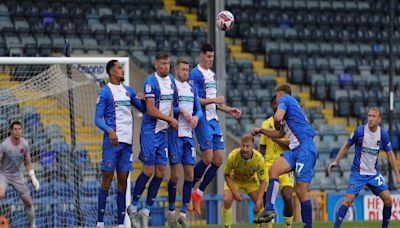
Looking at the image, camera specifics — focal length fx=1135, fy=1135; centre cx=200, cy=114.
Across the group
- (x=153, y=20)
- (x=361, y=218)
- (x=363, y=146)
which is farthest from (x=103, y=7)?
(x=363, y=146)

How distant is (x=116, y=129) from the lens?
619 inches

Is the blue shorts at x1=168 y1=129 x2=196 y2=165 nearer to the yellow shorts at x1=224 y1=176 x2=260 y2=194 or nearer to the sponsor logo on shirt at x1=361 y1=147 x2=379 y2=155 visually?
the yellow shorts at x1=224 y1=176 x2=260 y2=194

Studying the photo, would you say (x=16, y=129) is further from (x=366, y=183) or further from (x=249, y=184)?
(x=366, y=183)

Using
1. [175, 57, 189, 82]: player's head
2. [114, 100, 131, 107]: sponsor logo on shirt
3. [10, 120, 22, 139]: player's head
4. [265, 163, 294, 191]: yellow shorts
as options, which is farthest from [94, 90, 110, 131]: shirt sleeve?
[10, 120, 22, 139]: player's head

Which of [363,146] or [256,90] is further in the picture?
[256,90]

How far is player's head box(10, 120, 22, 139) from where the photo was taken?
18.8m

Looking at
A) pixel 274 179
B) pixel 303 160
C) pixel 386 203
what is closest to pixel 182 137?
pixel 274 179

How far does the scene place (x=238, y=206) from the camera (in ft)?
81.4

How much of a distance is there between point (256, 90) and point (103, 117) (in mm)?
14851

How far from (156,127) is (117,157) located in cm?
70

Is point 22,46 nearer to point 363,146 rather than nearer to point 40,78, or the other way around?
point 40,78

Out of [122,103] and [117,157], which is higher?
[122,103]

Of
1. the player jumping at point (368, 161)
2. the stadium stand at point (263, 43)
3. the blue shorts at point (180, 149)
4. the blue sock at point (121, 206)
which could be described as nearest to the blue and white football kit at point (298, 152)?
the blue shorts at point (180, 149)

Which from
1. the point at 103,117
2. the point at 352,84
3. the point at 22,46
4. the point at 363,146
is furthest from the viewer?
the point at 352,84
